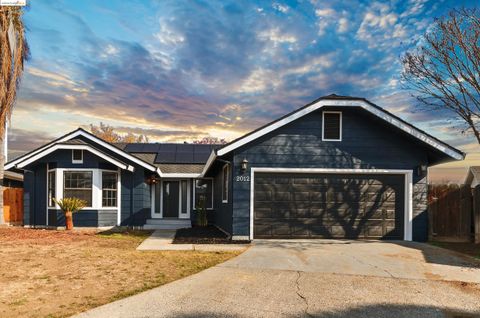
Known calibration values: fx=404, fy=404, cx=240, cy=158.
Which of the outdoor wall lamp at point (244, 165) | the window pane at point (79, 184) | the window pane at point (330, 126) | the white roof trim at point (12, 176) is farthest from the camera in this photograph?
the white roof trim at point (12, 176)

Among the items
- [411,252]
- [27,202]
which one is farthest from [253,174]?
[27,202]

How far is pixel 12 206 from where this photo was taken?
21.7 meters

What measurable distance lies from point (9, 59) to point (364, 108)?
15.9 m

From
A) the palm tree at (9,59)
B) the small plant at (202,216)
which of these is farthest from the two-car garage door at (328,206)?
the palm tree at (9,59)

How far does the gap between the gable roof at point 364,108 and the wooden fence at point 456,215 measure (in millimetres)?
1660

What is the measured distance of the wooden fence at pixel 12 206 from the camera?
21.4 metres

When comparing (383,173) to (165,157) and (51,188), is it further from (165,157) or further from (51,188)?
(51,188)

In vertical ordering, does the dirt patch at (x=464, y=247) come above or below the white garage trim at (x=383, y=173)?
below

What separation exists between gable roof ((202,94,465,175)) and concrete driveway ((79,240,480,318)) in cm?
367

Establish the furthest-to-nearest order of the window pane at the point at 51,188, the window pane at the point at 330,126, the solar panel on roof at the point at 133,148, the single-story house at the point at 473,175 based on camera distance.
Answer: the single-story house at the point at 473,175, the solar panel on roof at the point at 133,148, the window pane at the point at 51,188, the window pane at the point at 330,126

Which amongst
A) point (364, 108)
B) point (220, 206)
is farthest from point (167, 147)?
point (364, 108)

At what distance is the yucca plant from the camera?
→ 16438 mm

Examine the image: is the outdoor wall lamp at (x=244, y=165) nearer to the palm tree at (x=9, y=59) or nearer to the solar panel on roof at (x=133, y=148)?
the palm tree at (x=9, y=59)

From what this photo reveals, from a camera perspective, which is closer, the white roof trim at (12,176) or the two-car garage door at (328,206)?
the two-car garage door at (328,206)
